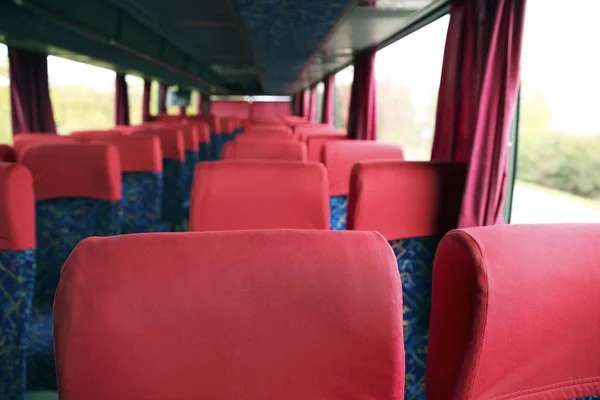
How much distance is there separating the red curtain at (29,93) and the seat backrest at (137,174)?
529 centimetres

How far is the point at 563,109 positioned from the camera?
2.18m

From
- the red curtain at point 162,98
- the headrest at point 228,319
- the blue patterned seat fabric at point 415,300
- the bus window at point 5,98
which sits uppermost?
the red curtain at point 162,98

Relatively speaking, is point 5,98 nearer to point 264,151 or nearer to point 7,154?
point 7,154

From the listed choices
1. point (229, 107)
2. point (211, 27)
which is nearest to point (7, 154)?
point (211, 27)

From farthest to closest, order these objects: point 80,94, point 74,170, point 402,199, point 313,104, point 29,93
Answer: point 313,104 < point 80,94 < point 29,93 < point 74,170 < point 402,199

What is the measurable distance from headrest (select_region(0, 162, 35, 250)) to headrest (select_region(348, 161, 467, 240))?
3.70 feet

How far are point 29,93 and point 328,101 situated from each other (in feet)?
21.5

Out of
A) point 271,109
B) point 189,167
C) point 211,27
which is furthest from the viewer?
point 271,109

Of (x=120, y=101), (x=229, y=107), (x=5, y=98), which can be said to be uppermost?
(x=229, y=107)

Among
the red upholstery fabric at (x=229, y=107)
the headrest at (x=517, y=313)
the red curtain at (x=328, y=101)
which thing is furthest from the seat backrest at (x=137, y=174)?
the red upholstery fabric at (x=229, y=107)

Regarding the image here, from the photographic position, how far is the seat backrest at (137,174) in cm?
324

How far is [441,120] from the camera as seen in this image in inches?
133

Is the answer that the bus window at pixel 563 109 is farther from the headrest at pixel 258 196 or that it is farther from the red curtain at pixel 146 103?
the red curtain at pixel 146 103

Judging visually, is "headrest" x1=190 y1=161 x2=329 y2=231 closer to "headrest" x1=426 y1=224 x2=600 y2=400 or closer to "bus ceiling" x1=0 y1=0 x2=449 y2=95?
"headrest" x1=426 y1=224 x2=600 y2=400
